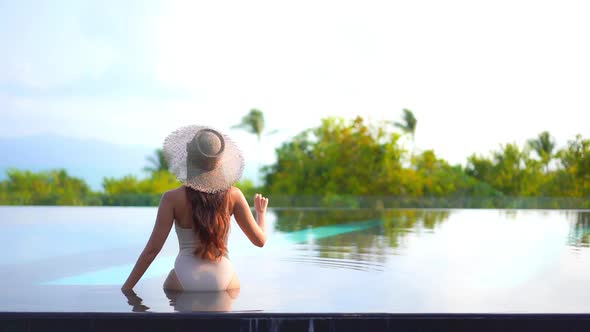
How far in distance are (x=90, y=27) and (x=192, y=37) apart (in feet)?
20.0

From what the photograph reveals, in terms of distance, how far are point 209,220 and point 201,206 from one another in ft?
0.25

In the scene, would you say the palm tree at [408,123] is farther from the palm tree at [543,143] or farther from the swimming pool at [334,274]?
the swimming pool at [334,274]

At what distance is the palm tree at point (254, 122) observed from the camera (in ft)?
115

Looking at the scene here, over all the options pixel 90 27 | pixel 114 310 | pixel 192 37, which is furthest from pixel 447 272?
pixel 90 27

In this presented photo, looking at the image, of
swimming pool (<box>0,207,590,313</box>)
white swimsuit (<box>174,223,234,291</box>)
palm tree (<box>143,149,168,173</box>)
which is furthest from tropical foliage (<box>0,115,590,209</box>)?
white swimsuit (<box>174,223,234,291</box>)

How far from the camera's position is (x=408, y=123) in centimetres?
3644

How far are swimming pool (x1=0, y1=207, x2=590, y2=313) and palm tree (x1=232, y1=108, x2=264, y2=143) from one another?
987 inches

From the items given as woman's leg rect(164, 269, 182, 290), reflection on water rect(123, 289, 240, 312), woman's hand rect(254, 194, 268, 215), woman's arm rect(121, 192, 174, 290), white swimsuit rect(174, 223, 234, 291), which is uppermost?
woman's hand rect(254, 194, 268, 215)

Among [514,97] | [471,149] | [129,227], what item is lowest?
[129,227]

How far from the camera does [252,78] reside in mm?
39906

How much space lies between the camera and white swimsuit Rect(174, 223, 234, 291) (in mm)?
3350

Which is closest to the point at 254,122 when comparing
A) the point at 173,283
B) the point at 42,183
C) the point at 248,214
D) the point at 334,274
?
the point at 42,183

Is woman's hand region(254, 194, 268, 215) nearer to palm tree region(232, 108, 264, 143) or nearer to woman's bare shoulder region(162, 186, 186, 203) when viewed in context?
woman's bare shoulder region(162, 186, 186, 203)

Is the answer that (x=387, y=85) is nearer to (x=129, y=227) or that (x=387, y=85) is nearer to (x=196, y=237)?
(x=129, y=227)
